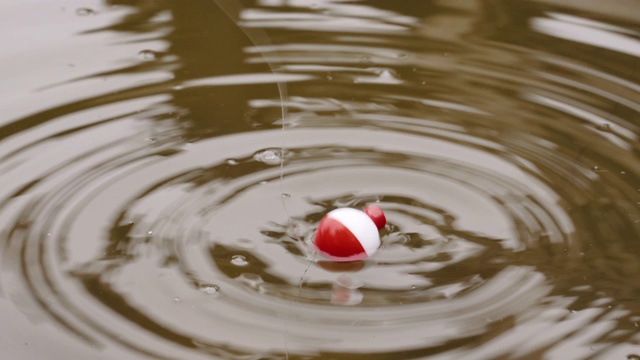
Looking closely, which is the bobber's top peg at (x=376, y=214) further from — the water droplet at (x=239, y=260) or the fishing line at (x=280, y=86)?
the water droplet at (x=239, y=260)

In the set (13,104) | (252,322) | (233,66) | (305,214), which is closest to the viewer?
(252,322)

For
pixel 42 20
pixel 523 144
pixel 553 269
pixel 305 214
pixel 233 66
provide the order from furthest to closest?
pixel 42 20 → pixel 233 66 → pixel 523 144 → pixel 305 214 → pixel 553 269

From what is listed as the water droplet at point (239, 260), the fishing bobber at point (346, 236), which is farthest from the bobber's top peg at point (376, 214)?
the water droplet at point (239, 260)

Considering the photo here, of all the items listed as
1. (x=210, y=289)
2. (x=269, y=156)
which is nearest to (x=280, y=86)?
(x=269, y=156)

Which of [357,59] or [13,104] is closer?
[13,104]

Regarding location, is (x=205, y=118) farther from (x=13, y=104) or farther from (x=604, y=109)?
(x=604, y=109)

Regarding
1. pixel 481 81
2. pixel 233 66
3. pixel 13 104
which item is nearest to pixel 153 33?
pixel 233 66

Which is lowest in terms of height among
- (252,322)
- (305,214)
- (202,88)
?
(252,322)

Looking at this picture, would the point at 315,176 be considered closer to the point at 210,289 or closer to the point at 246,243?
the point at 246,243
